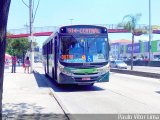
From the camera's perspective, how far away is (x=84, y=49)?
55.1 feet

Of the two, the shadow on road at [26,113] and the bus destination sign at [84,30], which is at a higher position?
the bus destination sign at [84,30]

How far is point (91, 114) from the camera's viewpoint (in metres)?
9.95

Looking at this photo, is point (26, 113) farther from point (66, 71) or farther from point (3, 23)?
point (66, 71)

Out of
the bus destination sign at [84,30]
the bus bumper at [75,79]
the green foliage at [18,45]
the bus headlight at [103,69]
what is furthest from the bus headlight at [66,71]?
the green foliage at [18,45]

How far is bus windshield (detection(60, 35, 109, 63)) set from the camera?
54.8ft

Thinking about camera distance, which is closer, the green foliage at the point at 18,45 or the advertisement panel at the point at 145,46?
the green foliage at the point at 18,45

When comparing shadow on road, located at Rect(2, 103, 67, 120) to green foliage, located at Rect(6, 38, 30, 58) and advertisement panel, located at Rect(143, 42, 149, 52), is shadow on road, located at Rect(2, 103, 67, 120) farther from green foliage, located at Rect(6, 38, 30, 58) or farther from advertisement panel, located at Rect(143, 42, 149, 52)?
advertisement panel, located at Rect(143, 42, 149, 52)

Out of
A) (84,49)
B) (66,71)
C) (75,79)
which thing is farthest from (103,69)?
(66,71)

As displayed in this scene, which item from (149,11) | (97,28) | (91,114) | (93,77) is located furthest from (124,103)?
(149,11)

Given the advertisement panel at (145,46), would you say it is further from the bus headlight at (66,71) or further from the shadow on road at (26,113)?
the shadow on road at (26,113)

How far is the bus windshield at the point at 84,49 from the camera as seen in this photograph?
16.7 m

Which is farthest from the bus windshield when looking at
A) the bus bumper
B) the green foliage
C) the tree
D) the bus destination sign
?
the green foliage

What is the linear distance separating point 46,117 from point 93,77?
7734mm

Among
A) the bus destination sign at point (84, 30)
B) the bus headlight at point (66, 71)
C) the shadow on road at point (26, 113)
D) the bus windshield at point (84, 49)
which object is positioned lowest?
the shadow on road at point (26, 113)
